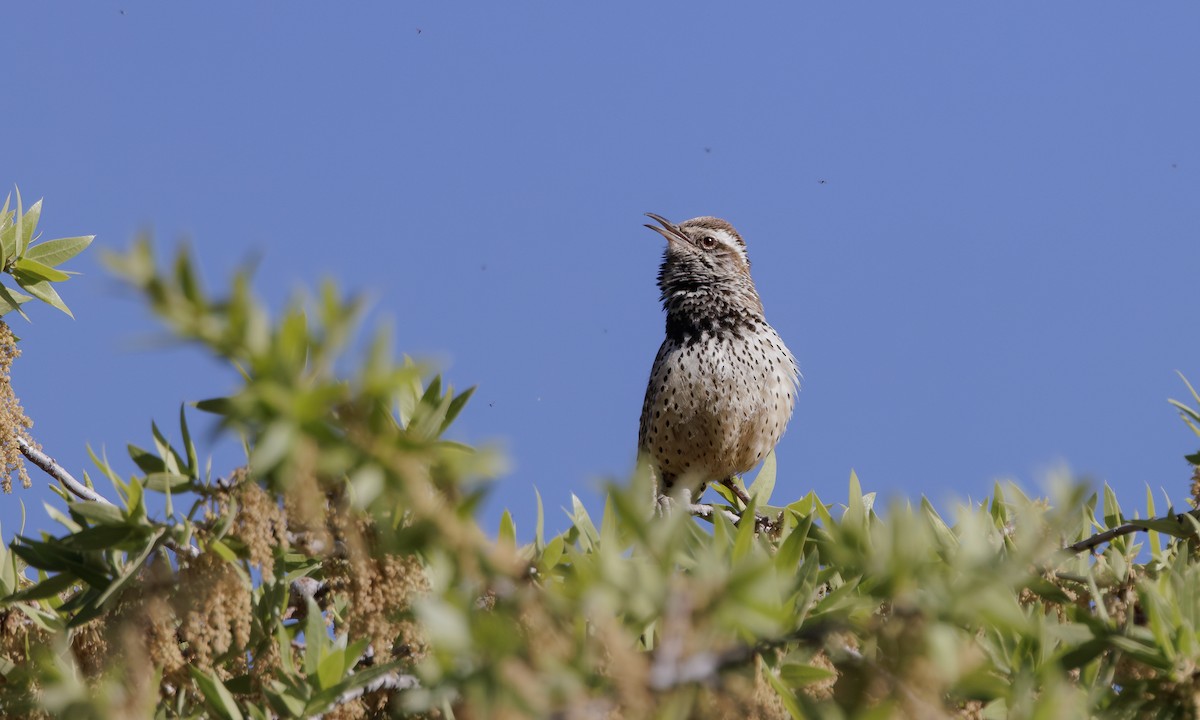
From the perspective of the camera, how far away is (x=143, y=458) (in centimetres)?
204

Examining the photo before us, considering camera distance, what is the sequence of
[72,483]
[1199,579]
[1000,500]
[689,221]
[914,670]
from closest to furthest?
[914,670] → [1199,579] → [72,483] → [1000,500] → [689,221]

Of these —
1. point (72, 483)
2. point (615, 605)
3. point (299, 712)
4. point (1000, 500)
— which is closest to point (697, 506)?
point (1000, 500)

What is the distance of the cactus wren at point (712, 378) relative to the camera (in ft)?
21.3

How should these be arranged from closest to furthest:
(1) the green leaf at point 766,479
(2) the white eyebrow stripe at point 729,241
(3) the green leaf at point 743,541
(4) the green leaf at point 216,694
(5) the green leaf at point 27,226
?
(3) the green leaf at point 743,541
(4) the green leaf at point 216,694
(5) the green leaf at point 27,226
(1) the green leaf at point 766,479
(2) the white eyebrow stripe at point 729,241

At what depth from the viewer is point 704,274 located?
22.9 ft

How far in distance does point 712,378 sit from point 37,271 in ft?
12.0

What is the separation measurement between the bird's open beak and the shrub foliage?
13.2 feet

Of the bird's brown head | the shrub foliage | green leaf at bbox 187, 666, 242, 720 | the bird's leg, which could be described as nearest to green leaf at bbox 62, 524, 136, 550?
the shrub foliage

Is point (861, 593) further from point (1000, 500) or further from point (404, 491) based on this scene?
point (404, 491)

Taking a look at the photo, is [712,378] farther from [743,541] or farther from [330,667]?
[743,541]

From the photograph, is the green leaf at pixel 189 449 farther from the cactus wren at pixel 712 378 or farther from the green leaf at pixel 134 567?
the cactus wren at pixel 712 378

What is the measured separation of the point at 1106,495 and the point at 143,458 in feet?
7.85

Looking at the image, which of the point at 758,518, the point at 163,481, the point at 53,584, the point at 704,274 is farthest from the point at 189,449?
the point at 704,274

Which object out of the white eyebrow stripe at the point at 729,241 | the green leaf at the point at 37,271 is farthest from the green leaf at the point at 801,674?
the white eyebrow stripe at the point at 729,241
